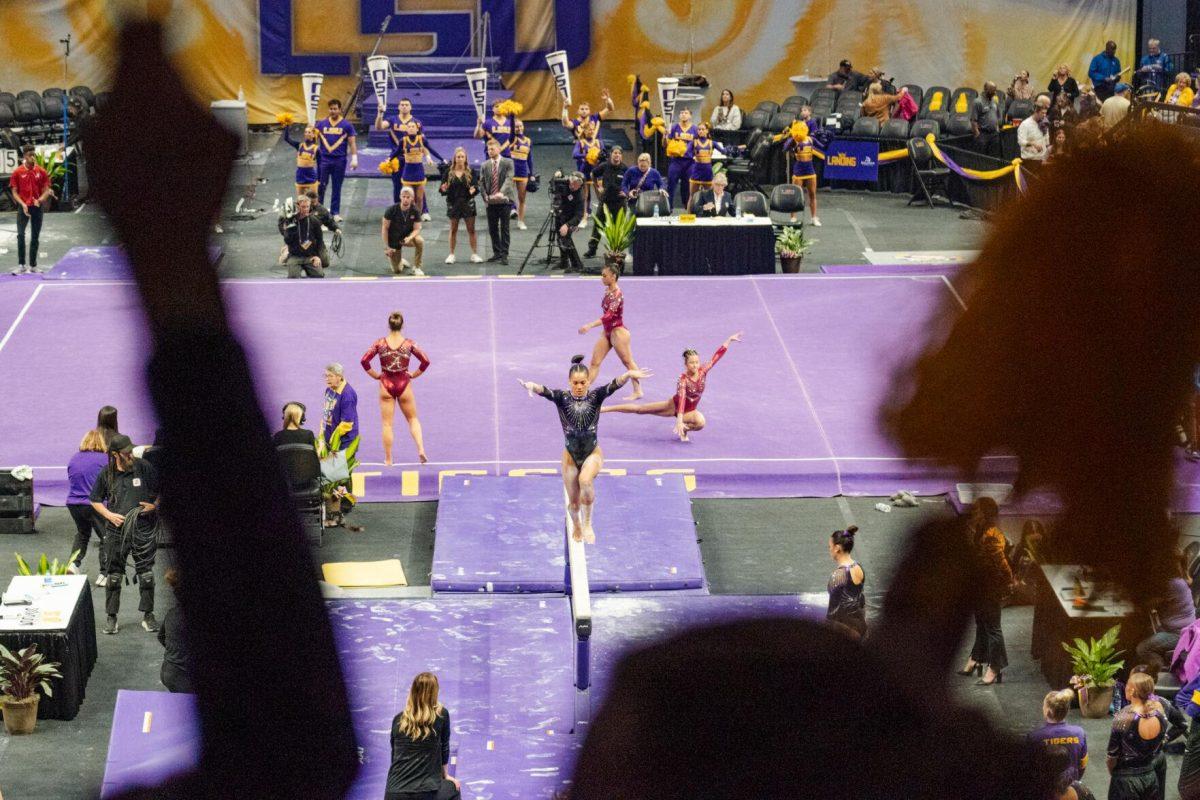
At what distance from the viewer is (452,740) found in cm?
1063

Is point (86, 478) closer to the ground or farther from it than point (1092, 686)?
farther from it

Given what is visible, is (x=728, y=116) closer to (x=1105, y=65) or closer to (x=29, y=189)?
(x=1105, y=65)

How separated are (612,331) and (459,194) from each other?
6.16 m

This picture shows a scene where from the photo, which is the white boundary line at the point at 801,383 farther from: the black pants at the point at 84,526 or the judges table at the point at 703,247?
the black pants at the point at 84,526

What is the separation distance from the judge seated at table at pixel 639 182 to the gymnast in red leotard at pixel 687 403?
7778 millimetres

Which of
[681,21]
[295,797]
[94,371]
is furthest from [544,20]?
[295,797]

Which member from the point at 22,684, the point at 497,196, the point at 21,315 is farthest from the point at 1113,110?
the point at 497,196

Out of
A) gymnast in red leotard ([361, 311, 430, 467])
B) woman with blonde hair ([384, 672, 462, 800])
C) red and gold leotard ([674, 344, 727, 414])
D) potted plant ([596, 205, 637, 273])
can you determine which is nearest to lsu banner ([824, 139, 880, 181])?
potted plant ([596, 205, 637, 273])

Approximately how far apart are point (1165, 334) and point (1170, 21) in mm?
32843

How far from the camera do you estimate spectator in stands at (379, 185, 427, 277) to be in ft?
72.1

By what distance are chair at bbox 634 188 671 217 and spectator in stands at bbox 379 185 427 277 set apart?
10.5ft

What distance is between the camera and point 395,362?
50.5 ft

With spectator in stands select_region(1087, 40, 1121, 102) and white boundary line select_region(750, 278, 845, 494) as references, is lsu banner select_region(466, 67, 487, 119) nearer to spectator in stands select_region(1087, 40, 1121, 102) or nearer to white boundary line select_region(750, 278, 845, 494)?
white boundary line select_region(750, 278, 845, 494)

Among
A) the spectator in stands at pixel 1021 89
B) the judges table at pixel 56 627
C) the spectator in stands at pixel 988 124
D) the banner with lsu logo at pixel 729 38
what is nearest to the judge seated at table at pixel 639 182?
the spectator in stands at pixel 988 124
